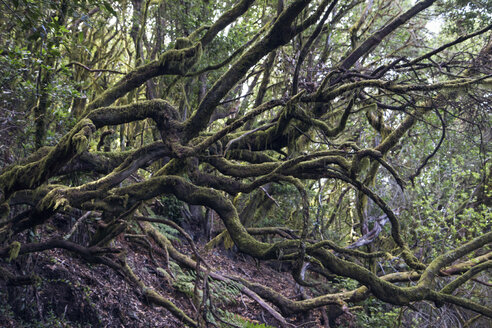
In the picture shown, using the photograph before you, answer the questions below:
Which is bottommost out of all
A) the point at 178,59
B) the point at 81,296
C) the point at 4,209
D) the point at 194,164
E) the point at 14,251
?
the point at 81,296

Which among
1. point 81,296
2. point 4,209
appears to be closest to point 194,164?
point 4,209

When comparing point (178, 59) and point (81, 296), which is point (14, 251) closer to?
point (81, 296)

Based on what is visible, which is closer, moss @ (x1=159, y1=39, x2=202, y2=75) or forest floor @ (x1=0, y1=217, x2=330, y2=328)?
forest floor @ (x1=0, y1=217, x2=330, y2=328)

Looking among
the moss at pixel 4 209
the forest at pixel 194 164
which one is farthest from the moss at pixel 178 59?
the moss at pixel 4 209

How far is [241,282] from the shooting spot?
23.9ft

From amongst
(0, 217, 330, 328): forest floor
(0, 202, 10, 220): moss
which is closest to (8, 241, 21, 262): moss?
(0, 202, 10, 220): moss

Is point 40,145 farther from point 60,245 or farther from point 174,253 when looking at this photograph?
point 174,253

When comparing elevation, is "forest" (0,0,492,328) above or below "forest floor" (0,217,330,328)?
above

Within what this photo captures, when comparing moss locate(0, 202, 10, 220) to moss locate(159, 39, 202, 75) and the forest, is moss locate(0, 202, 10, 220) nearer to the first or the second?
the forest

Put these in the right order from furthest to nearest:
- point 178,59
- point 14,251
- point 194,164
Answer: point 178,59 < point 194,164 < point 14,251

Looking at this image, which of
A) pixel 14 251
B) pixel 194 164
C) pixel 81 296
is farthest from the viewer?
pixel 81 296

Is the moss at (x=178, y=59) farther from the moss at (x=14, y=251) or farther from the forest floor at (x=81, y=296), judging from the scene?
the forest floor at (x=81, y=296)

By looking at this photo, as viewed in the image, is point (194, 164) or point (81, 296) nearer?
point (194, 164)

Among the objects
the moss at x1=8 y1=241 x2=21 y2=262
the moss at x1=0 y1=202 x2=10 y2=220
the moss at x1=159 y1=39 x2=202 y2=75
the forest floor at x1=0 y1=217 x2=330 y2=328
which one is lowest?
the forest floor at x1=0 y1=217 x2=330 y2=328
